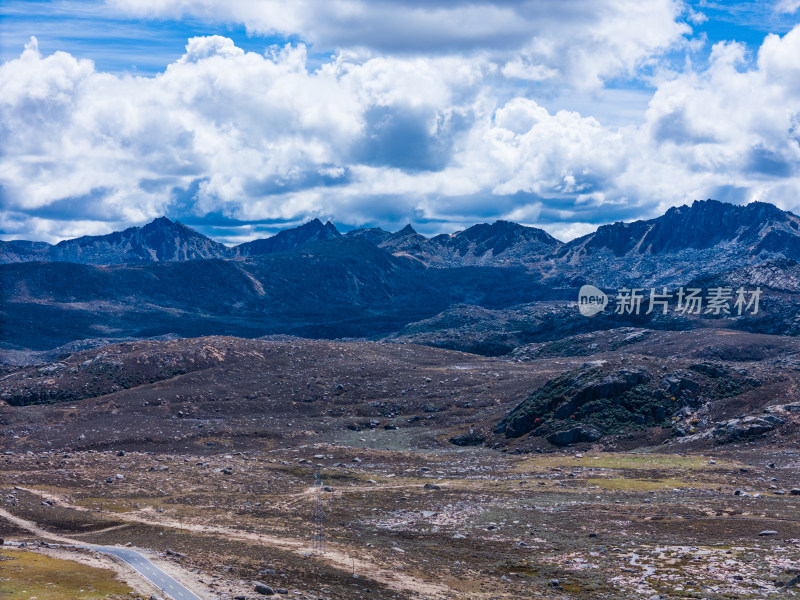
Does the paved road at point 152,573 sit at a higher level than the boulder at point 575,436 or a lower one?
higher

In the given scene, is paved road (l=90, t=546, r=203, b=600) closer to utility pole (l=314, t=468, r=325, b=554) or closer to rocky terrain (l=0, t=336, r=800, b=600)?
rocky terrain (l=0, t=336, r=800, b=600)

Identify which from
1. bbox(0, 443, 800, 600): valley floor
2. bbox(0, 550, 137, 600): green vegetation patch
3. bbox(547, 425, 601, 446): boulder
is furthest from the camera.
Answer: bbox(547, 425, 601, 446): boulder

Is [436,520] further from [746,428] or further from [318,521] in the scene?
[746,428]

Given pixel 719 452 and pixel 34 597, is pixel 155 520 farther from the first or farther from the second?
pixel 719 452

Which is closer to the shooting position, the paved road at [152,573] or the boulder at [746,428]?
the paved road at [152,573]

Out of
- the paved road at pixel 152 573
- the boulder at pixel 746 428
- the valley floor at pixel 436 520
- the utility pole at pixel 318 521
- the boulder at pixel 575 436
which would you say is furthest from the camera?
the boulder at pixel 575 436

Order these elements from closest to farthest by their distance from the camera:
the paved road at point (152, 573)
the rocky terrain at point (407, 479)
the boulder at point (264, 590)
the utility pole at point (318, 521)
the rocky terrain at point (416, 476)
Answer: the paved road at point (152, 573)
the boulder at point (264, 590)
the rocky terrain at point (407, 479)
the rocky terrain at point (416, 476)
the utility pole at point (318, 521)

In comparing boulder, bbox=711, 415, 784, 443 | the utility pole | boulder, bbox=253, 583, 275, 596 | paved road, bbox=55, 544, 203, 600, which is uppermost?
boulder, bbox=711, 415, 784, 443

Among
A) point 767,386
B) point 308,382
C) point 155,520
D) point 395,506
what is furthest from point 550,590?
point 308,382

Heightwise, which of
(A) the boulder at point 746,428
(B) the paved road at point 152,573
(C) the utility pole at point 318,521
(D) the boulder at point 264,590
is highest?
(A) the boulder at point 746,428

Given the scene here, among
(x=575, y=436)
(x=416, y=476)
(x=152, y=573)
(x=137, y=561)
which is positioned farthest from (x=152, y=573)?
(x=575, y=436)

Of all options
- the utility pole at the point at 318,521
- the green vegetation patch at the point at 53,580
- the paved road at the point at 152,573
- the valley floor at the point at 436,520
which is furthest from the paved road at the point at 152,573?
the utility pole at the point at 318,521

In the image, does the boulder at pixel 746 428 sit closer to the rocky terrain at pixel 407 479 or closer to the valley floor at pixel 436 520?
the rocky terrain at pixel 407 479

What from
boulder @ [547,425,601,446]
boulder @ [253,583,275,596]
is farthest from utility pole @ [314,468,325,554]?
boulder @ [547,425,601,446]
